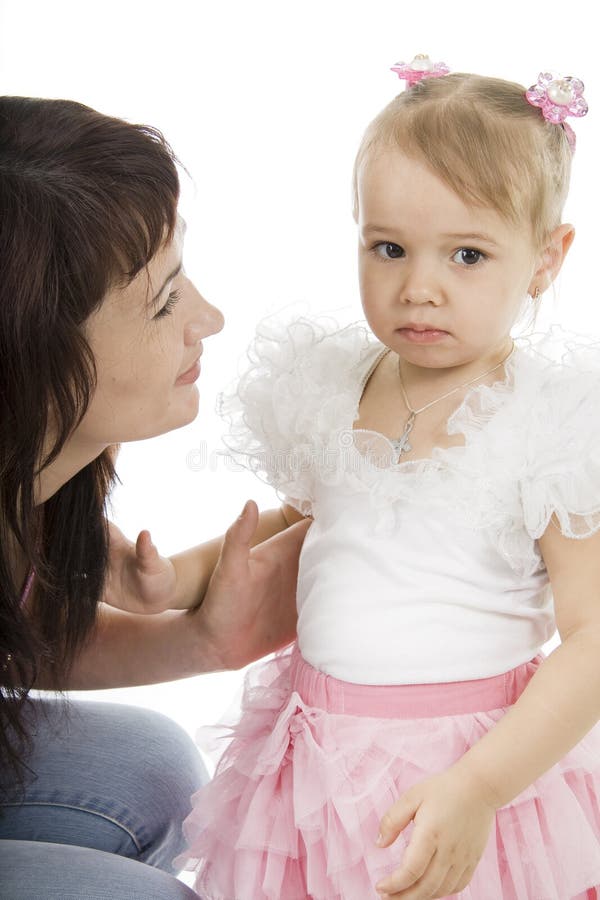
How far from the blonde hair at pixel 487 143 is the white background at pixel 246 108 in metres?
1.25

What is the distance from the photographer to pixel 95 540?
152 cm

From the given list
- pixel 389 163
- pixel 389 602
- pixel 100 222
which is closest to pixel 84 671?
pixel 389 602

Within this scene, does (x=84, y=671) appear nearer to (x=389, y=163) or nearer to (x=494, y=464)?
(x=494, y=464)

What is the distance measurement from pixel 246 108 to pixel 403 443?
1786 mm

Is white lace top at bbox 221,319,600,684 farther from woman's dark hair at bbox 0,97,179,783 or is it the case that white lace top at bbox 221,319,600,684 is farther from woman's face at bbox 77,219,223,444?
woman's dark hair at bbox 0,97,179,783

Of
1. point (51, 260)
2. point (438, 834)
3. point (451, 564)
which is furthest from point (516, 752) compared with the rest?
point (51, 260)

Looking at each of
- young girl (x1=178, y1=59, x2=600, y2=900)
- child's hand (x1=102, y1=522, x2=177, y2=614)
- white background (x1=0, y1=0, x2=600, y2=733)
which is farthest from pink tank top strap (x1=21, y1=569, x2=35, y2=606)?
white background (x1=0, y1=0, x2=600, y2=733)

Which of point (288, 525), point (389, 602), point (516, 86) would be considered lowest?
point (288, 525)

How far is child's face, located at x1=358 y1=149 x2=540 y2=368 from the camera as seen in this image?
123 centimetres

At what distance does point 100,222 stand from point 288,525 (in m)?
0.60

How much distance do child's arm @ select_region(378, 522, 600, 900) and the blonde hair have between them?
362mm

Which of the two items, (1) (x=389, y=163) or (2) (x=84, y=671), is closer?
(1) (x=389, y=163)

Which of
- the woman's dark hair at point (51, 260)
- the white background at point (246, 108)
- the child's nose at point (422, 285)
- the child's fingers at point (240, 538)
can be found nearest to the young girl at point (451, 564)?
the child's nose at point (422, 285)

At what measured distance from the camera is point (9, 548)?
1.36m
